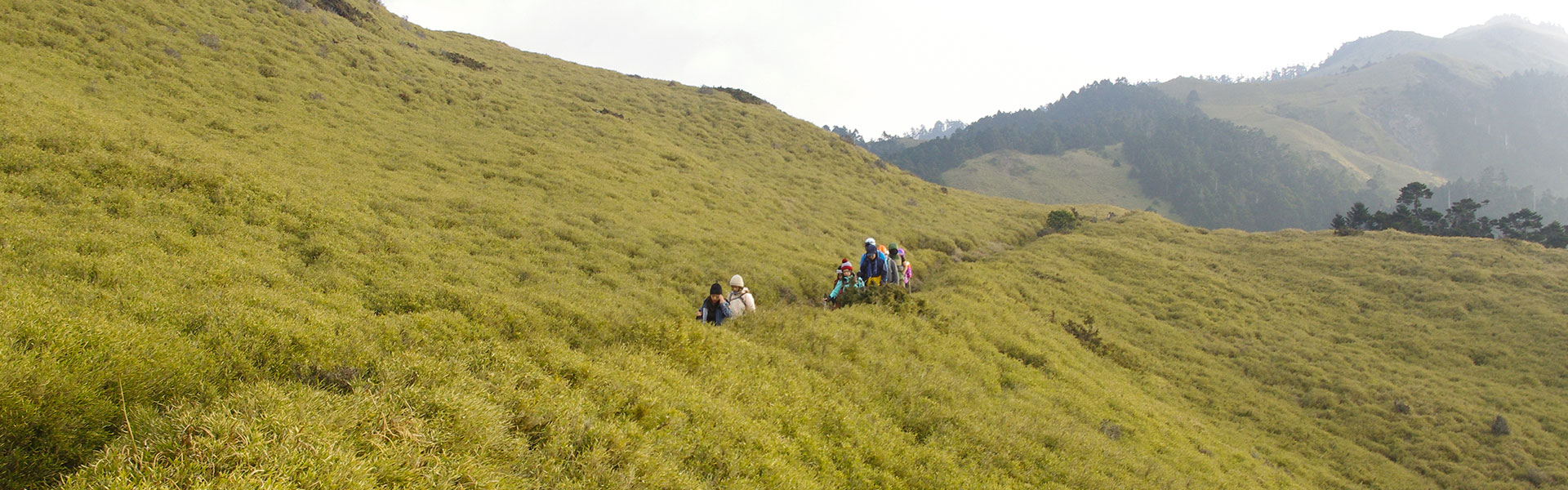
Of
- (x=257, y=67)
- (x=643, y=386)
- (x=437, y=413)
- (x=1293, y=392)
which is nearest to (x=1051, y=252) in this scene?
(x=1293, y=392)

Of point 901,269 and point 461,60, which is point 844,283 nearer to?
point 901,269

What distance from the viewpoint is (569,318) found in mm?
11922

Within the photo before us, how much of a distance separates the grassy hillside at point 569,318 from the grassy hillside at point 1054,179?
11089 centimetres

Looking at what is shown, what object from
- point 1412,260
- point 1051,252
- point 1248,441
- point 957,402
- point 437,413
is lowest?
point 1248,441

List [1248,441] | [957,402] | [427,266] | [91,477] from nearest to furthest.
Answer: [91,477] < [957,402] < [427,266] < [1248,441]

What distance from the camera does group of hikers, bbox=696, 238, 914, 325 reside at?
1288 centimetres

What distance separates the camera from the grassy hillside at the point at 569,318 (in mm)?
5832

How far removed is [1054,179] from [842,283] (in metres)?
153

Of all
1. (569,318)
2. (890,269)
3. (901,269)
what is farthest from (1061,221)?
(569,318)

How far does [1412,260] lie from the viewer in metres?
33.2

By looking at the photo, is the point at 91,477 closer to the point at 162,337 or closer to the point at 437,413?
the point at 437,413

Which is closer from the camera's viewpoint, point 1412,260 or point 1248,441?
point 1248,441

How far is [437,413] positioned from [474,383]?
3.06 ft

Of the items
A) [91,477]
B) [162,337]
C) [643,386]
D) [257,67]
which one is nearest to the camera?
[91,477]
